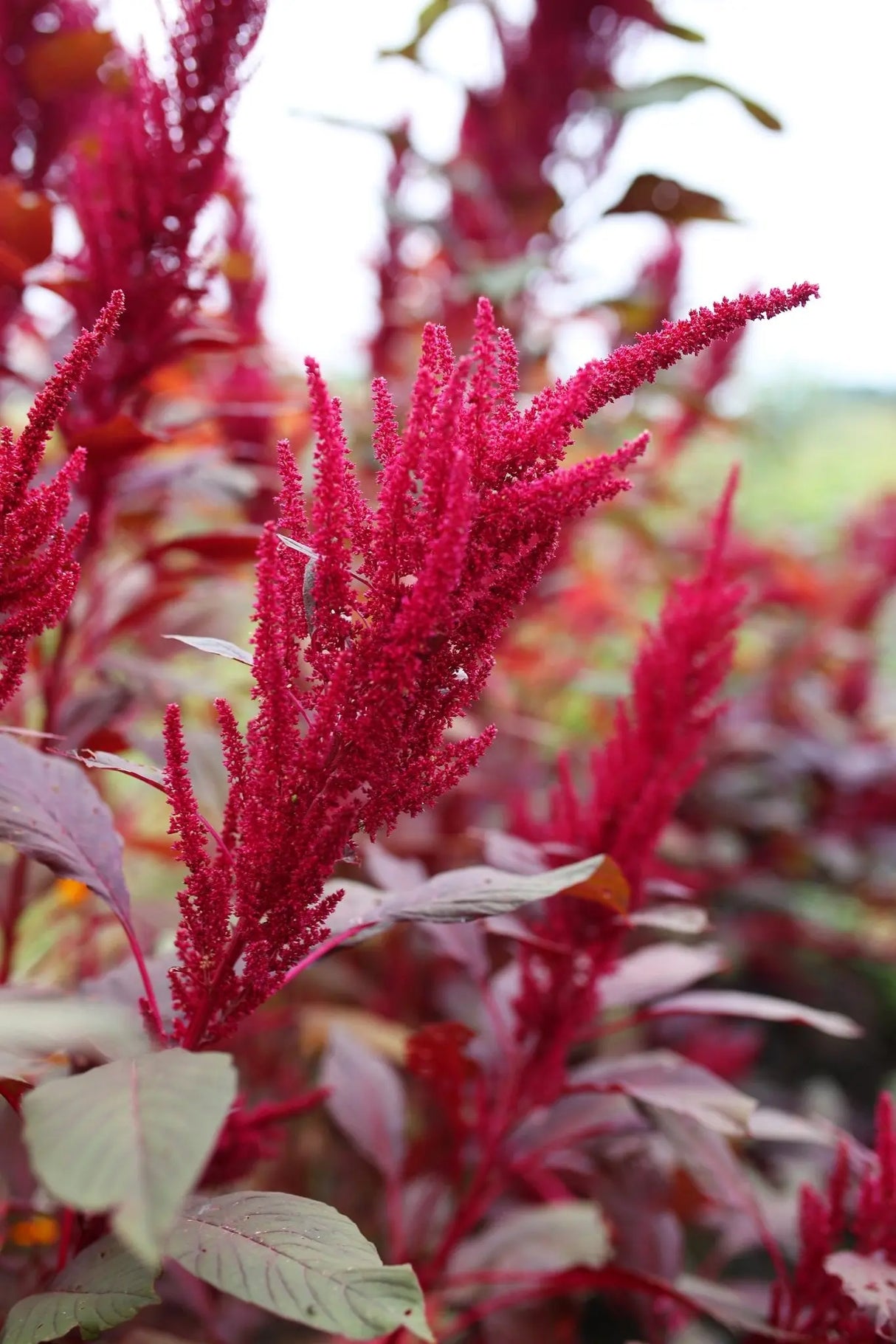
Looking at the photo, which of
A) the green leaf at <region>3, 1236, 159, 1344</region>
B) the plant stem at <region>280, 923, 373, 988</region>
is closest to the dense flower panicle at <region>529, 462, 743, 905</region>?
the plant stem at <region>280, 923, 373, 988</region>

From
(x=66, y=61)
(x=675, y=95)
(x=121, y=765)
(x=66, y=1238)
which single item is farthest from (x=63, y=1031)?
(x=675, y=95)

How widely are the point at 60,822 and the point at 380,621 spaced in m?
0.34

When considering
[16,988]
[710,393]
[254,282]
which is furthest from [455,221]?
[16,988]

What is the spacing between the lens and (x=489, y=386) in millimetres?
623

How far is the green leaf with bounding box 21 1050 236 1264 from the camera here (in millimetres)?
414

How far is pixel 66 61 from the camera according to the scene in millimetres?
1426

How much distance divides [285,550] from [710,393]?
2329 millimetres

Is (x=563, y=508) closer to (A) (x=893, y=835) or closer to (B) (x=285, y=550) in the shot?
(B) (x=285, y=550)

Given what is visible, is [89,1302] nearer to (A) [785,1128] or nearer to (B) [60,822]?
(B) [60,822]

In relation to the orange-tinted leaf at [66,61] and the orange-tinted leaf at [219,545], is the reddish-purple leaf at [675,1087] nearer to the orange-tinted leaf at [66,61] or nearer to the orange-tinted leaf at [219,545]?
the orange-tinted leaf at [219,545]

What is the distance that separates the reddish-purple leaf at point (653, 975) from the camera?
3.86 ft

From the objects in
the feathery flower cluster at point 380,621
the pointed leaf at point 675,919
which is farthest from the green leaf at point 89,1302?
the pointed leaf at point 675,919

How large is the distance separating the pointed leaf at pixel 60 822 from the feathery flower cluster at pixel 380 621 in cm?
14

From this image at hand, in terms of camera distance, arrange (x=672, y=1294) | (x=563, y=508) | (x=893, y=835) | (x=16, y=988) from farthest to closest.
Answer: (x=893, y=835) < (x=672, y=1294) < (x=16, y=988) < (x=563, y=508)
